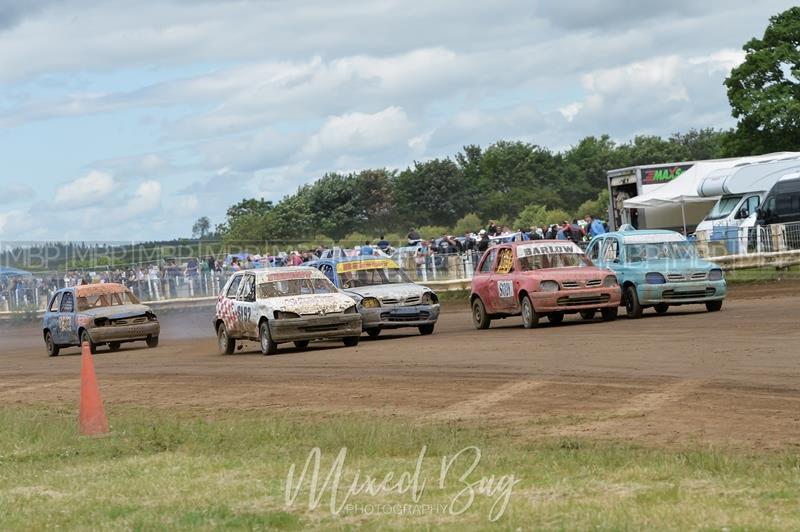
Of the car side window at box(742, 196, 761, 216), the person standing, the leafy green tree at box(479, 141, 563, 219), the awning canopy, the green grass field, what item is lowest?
the green grass field

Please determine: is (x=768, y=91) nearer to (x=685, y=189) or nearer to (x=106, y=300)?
(x=685, y=189)

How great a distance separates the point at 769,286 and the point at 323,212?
200 feet

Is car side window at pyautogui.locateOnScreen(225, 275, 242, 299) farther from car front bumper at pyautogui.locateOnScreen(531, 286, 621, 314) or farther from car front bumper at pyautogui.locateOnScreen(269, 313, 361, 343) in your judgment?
car front bumper at pyautogui.locateOnScreen(531, 286, 621, 314)

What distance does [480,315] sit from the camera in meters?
24.9

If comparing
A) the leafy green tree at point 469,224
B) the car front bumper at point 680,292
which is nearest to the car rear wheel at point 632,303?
the car front bumper at point 680,292

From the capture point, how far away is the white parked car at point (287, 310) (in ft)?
72.6

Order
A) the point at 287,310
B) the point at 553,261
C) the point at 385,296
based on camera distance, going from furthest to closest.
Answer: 1. the point at 385,296
2. the point at 553,261
3. the point at 287,310

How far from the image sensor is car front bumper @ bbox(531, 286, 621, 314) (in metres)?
22.9

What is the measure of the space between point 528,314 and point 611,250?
8.90ft

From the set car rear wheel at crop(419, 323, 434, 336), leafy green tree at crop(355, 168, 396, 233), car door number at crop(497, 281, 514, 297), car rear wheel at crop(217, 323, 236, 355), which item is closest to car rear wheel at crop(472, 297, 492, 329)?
car door number at crop(497, 281, 514, 297)

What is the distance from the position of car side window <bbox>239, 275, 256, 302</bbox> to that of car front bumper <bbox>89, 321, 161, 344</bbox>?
514 centimetres

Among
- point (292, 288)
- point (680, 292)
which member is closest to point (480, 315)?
point (680, 292)

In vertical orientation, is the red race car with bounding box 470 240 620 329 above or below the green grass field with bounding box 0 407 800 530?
above

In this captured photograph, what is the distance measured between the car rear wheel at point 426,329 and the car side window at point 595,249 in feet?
11.4
